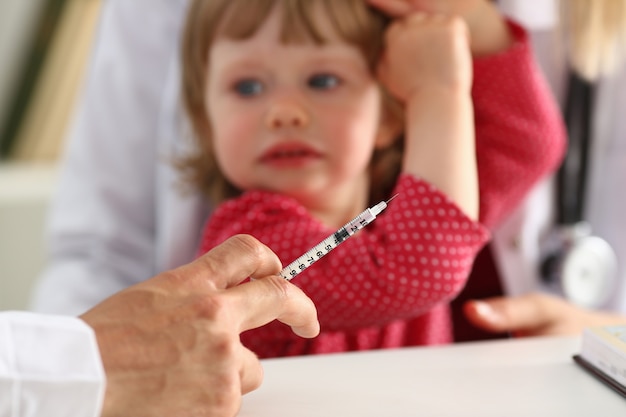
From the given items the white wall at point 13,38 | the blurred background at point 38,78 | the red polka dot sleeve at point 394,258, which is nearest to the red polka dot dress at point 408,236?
the red polka dot sleeve at point 394,258

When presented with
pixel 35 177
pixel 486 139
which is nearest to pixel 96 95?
pixel 486 139

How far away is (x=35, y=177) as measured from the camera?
83.5 inches

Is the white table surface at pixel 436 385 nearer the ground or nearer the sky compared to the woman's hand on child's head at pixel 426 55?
nearer the ground

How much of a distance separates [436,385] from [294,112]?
28 centimetres

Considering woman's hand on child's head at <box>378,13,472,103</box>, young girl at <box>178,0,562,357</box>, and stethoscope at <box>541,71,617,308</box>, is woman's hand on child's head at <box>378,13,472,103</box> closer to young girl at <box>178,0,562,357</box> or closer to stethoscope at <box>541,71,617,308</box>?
young girl at <box>178,0,562,357</box>

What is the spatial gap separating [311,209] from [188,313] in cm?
36

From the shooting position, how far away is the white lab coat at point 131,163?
1010mm

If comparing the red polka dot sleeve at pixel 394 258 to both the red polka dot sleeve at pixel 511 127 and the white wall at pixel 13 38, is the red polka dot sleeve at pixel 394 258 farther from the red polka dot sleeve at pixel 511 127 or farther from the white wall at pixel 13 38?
the white wall at pixel 13 38

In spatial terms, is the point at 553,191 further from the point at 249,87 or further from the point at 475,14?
the point at 249,87

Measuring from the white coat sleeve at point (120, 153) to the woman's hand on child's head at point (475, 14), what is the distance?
14.0 inches

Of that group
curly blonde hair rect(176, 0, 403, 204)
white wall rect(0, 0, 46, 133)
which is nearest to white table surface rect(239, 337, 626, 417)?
curly blonde hair rect(176, 0, 403, 204)

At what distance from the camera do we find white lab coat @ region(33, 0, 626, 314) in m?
1.01

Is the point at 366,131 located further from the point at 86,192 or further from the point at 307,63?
the point at 86,192

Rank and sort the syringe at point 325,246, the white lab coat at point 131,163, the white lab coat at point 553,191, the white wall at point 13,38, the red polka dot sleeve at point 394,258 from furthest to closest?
the white wall at point 13,38 → the white lab coat at point 131,163 → the white lab coat at point 553,191 → the red polka dot sleeve at point 394,258 → the syringe at point 325,246
